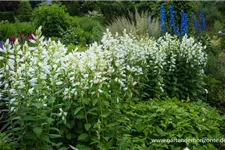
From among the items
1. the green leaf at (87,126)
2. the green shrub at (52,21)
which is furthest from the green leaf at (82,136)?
the green shrub at (52,21)

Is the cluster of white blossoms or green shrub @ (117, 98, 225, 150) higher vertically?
the cluster of white blossoms

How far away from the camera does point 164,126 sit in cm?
371

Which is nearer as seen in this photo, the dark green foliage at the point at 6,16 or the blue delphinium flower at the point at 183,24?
the blue delphinium flower at the point at 183,24

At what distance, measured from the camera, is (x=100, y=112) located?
10.1 feet

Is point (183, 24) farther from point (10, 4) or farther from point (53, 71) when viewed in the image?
point (10, 4)

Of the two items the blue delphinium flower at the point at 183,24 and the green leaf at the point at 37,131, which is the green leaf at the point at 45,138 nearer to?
the green leaf at the point at 37,131

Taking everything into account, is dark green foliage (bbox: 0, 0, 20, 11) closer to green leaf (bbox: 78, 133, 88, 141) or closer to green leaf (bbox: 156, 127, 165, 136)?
green leaf (bbox: 156, 127, 165, 136)

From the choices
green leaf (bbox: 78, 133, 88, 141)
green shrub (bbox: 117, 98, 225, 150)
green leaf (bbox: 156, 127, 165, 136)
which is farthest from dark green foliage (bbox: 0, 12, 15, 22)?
green leaf (bbox: 78, 133, 88, 141)

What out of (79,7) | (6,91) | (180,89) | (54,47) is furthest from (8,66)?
(79,7)

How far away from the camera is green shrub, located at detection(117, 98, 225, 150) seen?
11.8ft

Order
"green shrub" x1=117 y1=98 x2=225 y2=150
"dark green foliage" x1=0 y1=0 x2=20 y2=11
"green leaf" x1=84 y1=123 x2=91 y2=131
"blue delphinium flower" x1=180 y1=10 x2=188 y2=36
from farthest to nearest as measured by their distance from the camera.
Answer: "dark green foliage" x1=0 y1=0 x2=20 y2=11 → "blue delphinium flower" x1=180 y1=10 x2=188 y2=36 → "green shrub" x1=117 y1=98 x2=225 y2=150 → "green leaf" x1=84 y1=123 x2=91 y2=131

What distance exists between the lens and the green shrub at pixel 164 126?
11.8 feet

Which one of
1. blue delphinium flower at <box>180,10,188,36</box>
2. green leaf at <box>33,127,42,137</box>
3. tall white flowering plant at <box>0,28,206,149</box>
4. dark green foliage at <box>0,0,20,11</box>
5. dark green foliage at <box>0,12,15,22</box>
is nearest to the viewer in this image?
green leaf at <box>33,127,42,137</box>

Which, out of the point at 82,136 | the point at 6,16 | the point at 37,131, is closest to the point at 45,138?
the point at 37,131
